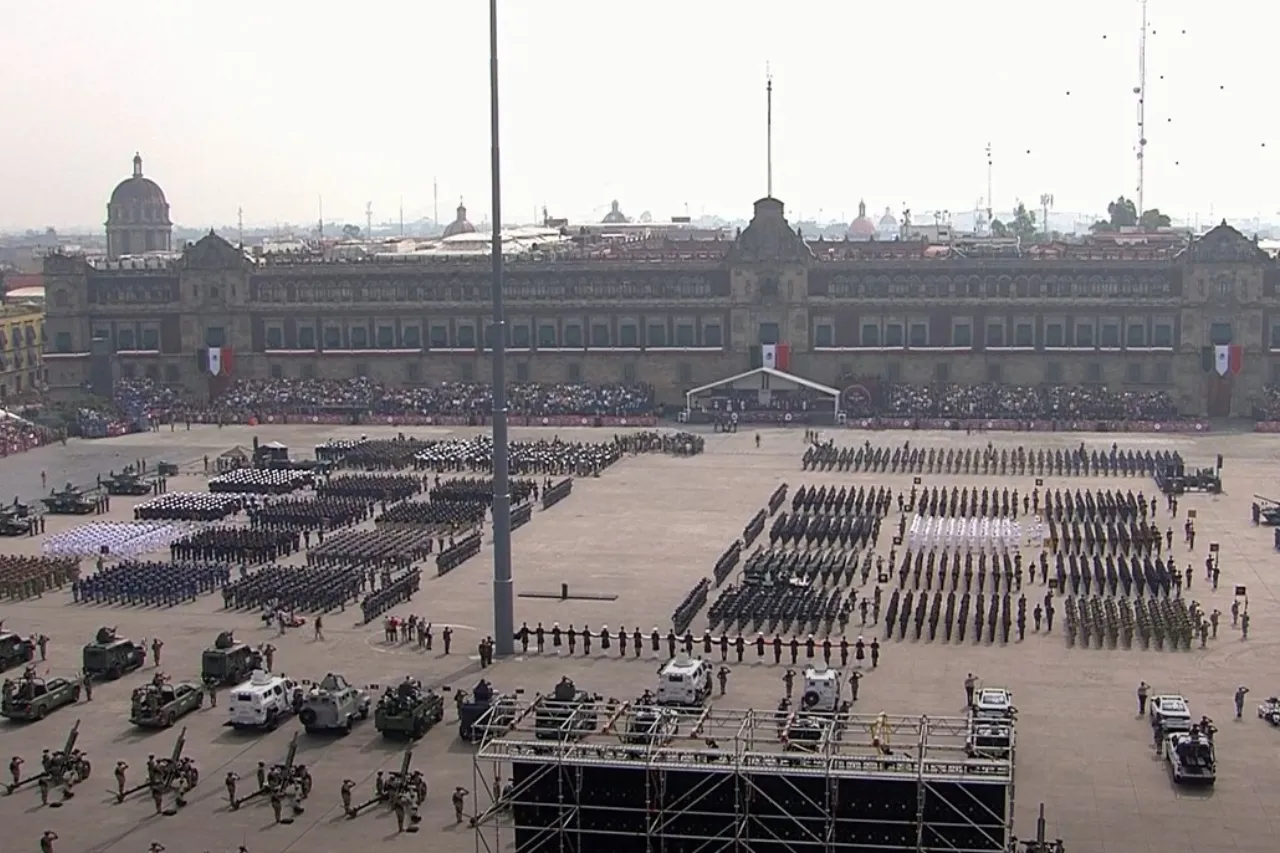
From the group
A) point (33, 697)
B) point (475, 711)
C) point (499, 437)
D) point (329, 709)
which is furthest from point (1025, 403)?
point (33, 697)

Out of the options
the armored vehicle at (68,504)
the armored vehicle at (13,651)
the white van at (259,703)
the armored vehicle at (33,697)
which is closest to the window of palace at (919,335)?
the armored vehicle at (68,504)

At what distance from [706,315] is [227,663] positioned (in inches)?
2406

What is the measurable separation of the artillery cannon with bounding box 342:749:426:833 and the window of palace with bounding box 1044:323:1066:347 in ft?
229

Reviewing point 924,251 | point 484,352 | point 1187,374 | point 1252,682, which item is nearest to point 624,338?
point 484,352

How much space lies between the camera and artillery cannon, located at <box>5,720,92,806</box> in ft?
108

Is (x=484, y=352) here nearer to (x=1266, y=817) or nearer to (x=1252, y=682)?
(x=1252, y=682)

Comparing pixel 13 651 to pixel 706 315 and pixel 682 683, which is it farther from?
pixel 706 315

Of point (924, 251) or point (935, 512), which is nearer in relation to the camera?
point (935, 512)

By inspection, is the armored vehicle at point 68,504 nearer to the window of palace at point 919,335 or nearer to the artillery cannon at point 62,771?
the artillery cannon at point 62,771

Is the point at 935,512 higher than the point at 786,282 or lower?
lower

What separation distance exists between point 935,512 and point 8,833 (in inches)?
1491

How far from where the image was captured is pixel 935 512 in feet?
201

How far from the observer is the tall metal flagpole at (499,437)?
39.9m

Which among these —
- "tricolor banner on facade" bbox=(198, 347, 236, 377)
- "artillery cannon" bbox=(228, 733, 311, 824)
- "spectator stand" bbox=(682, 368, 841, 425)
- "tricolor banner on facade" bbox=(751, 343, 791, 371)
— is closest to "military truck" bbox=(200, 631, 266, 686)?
"artillery cannon" bbox=(228, 733, 311, 824)
